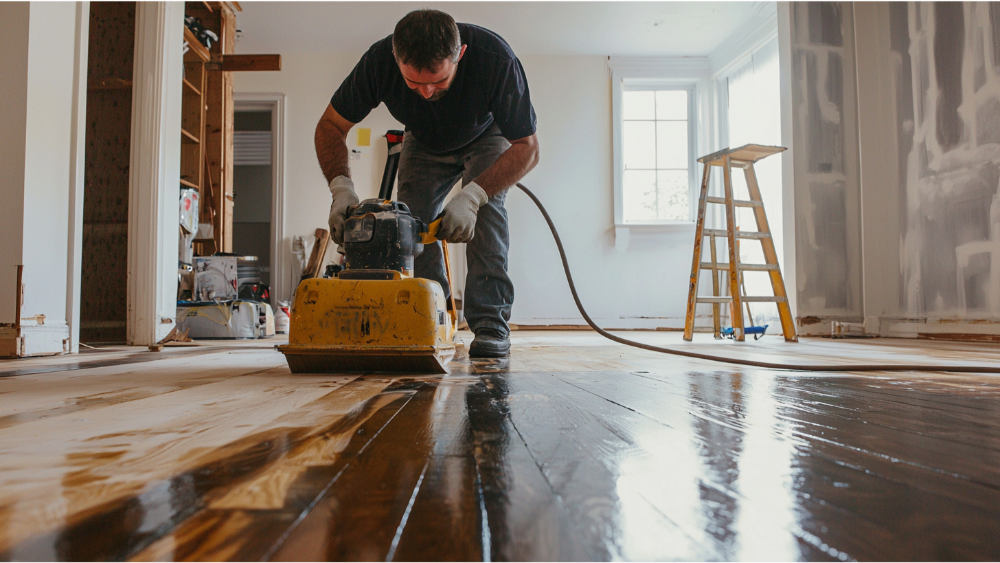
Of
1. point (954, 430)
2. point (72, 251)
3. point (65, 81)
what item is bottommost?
point (954, 430)

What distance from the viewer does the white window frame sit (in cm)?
521

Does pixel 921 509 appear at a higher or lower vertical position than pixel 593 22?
lower

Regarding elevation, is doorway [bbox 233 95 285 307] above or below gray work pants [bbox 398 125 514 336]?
above

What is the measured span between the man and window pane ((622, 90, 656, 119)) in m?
3.76

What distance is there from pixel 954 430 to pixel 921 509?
36 centimetres

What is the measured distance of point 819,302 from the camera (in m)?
3.54

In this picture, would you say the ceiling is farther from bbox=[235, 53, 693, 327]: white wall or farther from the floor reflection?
the floor reflection

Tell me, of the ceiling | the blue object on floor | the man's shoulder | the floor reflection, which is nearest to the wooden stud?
the ceiling

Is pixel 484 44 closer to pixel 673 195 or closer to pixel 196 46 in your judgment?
pixel 196 46

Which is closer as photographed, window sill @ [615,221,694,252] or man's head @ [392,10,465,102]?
man's head @ [392,10,465,102]

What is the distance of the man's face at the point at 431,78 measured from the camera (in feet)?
4.86

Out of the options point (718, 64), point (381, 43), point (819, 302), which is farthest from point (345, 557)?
point (718, 64)

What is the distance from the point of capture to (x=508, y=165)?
1.75 m

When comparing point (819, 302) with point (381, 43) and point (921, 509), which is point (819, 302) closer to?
point (381, 43)
